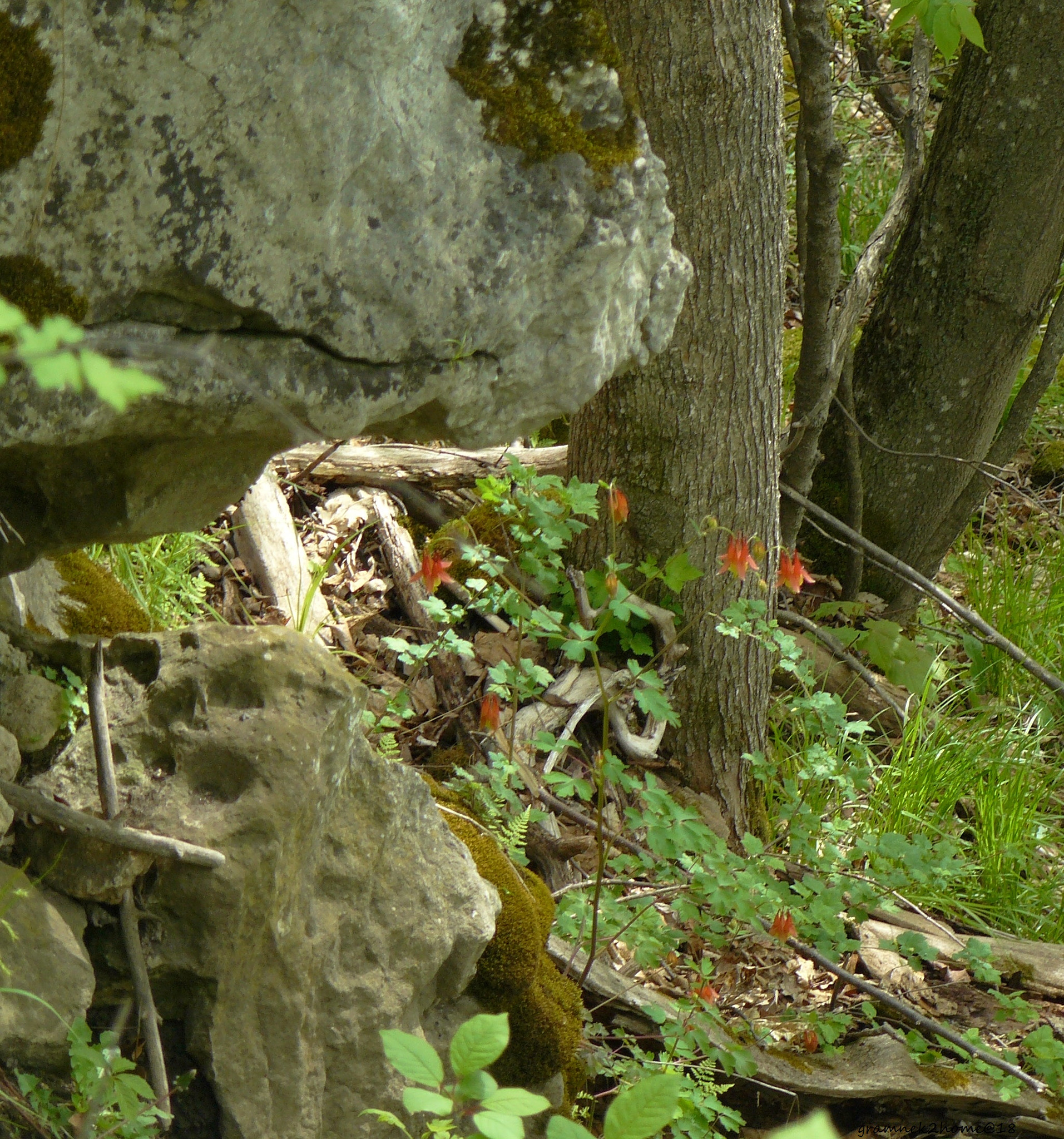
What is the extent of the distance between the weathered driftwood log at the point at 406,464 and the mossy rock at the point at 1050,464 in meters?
3.21

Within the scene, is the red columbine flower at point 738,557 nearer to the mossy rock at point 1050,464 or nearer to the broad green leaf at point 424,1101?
the broad green leaf at point 424,1101

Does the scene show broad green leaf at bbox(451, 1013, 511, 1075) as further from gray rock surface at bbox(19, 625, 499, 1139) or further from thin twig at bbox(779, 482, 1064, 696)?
thin twig at bbox(779, 482, 1064, 696)

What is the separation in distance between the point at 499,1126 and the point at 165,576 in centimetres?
274

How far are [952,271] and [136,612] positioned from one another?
11.3ft


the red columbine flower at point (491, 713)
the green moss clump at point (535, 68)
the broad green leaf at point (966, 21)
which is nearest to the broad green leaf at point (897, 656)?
the red columbine flower at point (491, 713)

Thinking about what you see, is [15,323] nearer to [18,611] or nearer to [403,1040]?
[403,1040]

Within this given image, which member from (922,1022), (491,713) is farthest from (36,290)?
(922,1022)

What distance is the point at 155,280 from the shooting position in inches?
55.9

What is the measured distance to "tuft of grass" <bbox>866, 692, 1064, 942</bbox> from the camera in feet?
12.5

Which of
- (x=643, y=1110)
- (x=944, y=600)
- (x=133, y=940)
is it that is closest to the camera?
(x=643, y=1110)

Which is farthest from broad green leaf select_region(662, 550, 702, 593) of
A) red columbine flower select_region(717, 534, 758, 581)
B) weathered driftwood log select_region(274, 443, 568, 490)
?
weathered driftwood log select_region(274, 443, 568, 490)

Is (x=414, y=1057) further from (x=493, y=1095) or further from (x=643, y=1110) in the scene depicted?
(x=643, y=1110)

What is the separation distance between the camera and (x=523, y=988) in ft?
7.91

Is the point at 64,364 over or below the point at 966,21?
below
